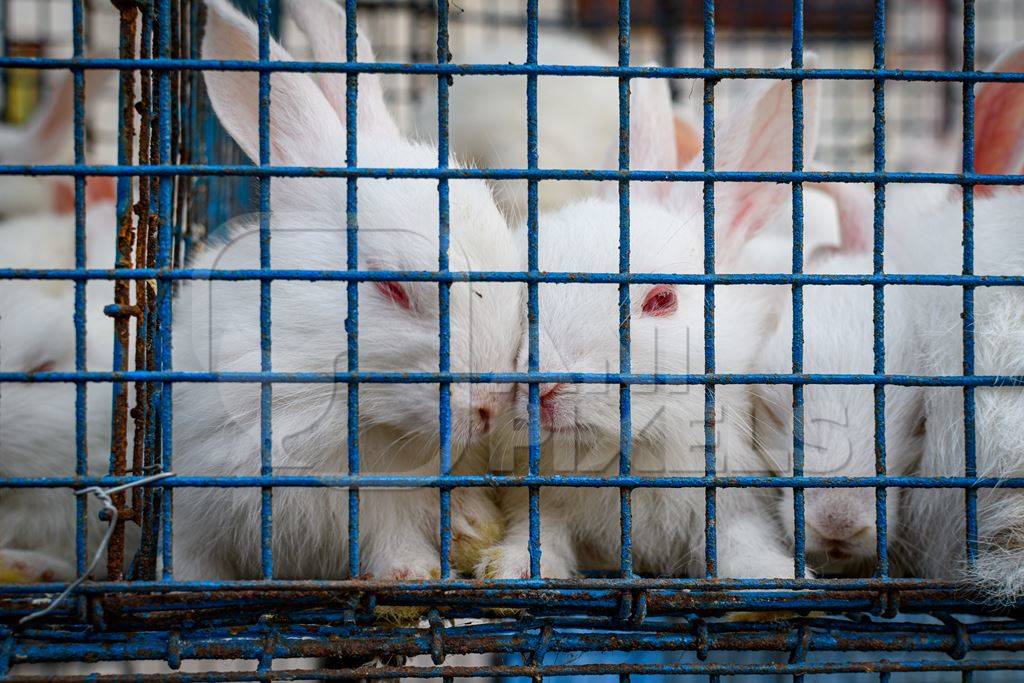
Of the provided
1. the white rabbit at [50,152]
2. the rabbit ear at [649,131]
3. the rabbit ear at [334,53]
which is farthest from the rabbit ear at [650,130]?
the white rabbit at [50,152]

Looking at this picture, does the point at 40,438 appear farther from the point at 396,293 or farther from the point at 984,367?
the point at 984,367

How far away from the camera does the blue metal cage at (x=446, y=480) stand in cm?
109

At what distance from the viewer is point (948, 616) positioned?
1210 millimetres

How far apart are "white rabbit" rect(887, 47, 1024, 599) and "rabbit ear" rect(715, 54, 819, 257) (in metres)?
0.24

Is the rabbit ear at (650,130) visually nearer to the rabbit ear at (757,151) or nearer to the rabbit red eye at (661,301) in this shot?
the rabbit ear at (757,151)

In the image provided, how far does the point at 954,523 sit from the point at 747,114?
0.68m

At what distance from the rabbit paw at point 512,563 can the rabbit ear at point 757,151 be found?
61 cm

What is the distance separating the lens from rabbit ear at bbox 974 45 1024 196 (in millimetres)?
1499

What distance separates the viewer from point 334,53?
1520 millimetres

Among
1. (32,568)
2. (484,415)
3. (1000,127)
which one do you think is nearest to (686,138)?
(1000,127)

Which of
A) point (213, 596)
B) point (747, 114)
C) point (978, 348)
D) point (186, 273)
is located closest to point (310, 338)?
point (186, 273)

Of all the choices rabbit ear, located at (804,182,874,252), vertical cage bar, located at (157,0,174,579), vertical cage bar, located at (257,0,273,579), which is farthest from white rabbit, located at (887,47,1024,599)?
vertical cage bar, located at (157,0,174,579)

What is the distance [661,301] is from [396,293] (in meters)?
0.42

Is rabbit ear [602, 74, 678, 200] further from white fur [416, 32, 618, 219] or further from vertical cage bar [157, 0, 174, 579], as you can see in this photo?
white fur [416, 32, 618, 219]
